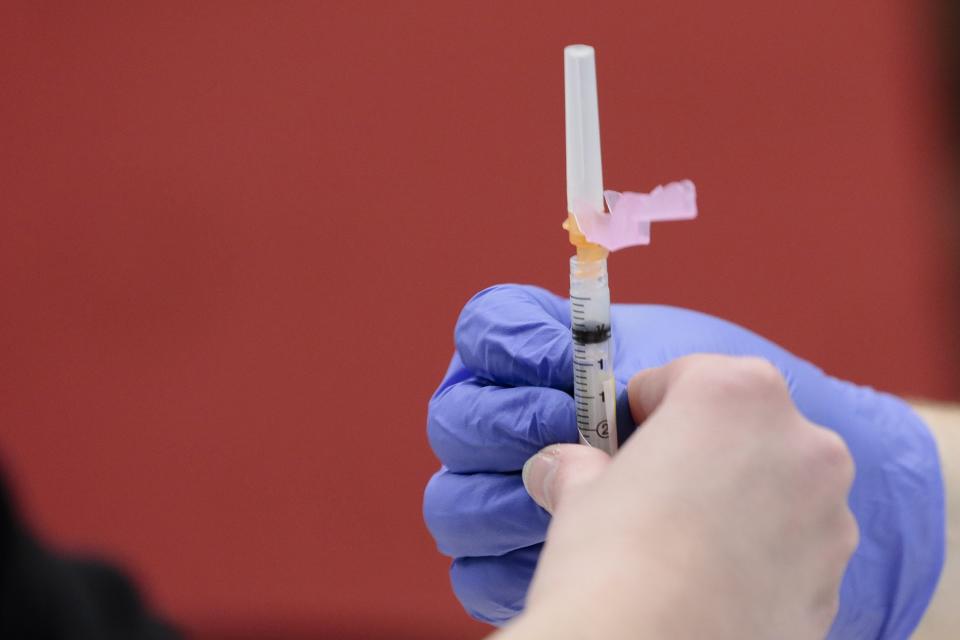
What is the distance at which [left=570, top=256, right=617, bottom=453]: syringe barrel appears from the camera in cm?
75

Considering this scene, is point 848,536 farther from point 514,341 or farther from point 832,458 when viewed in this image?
point 514,341

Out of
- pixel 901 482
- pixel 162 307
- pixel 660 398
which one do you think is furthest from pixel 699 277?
pixel 660 398

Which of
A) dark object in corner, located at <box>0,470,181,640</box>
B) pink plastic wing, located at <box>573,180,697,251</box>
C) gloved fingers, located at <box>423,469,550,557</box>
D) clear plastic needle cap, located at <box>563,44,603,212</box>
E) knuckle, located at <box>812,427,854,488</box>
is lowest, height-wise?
gloved fingers, located at <box>423,469,550,557</box>

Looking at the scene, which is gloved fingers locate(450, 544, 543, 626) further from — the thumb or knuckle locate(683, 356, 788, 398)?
knuckle locate(683, 356, 788, 398)

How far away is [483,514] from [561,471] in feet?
0.88

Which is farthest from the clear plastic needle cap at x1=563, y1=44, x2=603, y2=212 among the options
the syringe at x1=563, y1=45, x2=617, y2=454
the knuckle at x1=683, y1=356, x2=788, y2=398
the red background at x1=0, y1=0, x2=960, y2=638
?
the red background at x1=0, y1=0, x2=960, y2=638

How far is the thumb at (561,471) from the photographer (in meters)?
0.62

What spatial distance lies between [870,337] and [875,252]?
0.54 feet

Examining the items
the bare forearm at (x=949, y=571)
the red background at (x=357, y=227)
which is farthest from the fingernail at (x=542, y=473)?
the red background at (x=357, y=227)

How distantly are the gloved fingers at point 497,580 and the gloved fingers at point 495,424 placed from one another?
0.29 ft

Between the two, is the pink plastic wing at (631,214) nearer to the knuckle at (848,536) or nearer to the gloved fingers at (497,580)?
the knuckle at (848,536)

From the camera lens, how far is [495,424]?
2.90ft

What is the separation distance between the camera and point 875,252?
1.89 metres

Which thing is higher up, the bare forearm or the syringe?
the syringe
